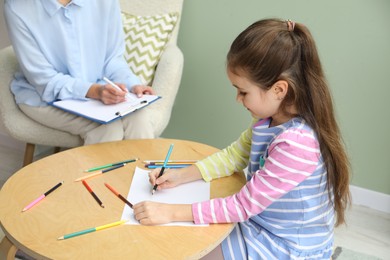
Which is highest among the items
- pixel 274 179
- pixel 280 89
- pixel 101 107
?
pixel 280 89

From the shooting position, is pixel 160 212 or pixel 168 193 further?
pixel 168 193

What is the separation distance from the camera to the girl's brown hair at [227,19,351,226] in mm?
1018

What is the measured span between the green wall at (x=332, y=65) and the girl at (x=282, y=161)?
98cm

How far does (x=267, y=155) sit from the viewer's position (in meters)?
1.09

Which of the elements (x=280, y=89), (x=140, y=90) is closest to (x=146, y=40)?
(x=140, y=90)

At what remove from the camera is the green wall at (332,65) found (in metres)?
1.94

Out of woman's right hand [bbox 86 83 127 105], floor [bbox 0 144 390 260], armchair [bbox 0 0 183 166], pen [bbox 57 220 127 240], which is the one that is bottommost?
floor [bbox 0 144 390 260]

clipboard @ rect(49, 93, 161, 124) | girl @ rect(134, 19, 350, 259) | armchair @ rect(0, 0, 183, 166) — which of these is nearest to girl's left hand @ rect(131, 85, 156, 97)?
clipboard @ rect(49, 93, 161, 124)

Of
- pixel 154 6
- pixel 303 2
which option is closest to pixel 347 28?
pixel 303 2

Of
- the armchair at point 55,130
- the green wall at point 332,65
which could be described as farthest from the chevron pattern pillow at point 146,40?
the green wall at point 332,65

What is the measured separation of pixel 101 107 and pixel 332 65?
102cm

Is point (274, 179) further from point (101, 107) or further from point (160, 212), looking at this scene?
point (101, 107)

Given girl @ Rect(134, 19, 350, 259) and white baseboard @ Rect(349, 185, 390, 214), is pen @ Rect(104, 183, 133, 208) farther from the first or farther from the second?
white baseboard @ Rect(349, 185, 390, 214)

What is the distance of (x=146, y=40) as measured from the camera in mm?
2100
